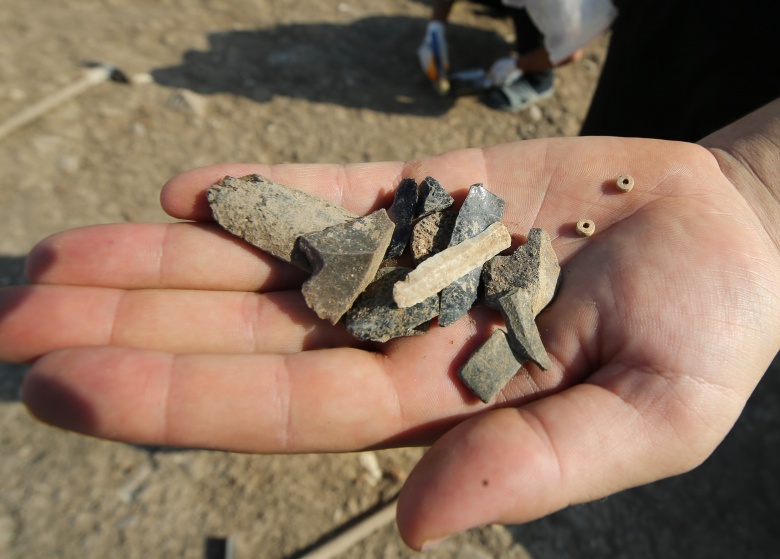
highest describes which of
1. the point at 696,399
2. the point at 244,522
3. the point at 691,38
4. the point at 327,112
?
the point at 691,38

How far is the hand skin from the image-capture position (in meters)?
1.72

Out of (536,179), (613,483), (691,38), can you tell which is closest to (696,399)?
(613,483)

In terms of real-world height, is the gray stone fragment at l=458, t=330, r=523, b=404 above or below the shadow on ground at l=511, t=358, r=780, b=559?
above

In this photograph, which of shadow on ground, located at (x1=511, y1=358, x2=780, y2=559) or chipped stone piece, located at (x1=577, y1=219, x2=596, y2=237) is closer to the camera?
chipped stone piece, located at (x1=577, y1=219, x2=596, y2=237)

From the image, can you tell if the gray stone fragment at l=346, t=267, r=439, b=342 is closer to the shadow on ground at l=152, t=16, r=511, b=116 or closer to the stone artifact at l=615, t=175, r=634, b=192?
the stone artifact at l=615, t=175, r=634, b=192

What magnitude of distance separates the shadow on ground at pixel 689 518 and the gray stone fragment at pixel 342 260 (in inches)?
64.8

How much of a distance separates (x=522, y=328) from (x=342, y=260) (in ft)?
2.60

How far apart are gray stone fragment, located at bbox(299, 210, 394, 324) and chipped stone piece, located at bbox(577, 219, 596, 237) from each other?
0.83 meters

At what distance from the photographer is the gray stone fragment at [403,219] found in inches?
102

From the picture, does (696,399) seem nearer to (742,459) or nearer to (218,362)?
(218,362)

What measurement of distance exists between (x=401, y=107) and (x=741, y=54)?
2845 mm

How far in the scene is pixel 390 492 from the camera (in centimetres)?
300

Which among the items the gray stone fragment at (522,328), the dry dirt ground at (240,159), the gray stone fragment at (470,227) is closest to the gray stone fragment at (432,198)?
the gray stone fragment at (470,227)

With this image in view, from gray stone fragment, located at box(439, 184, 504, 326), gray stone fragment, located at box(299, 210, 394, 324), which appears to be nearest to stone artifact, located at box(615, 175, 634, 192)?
gray stone fragment, located at box(439, 184, 504, 326)
